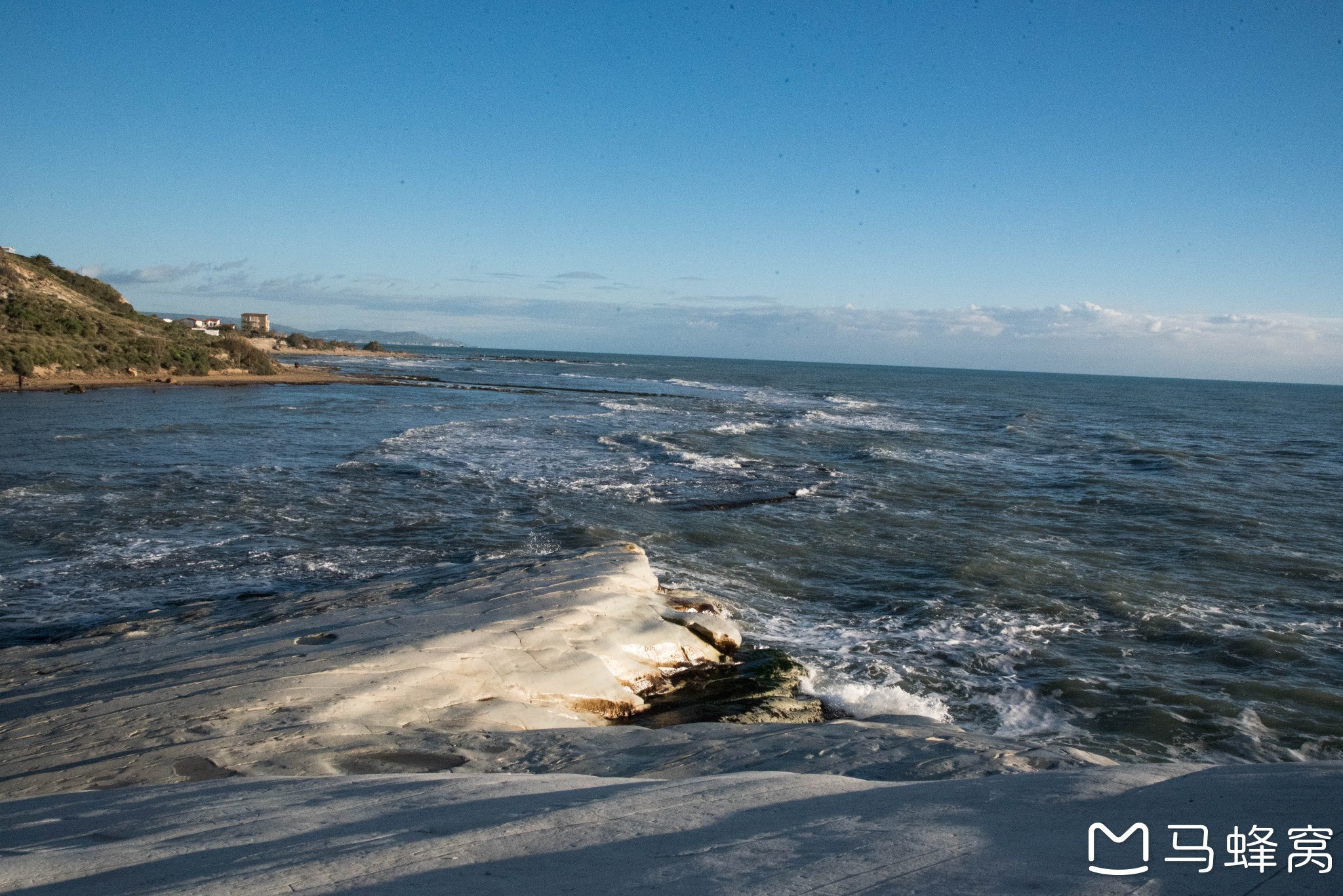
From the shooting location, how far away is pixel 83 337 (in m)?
45.7

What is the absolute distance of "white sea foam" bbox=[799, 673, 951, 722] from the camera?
7.49 meters

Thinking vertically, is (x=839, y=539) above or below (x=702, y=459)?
below

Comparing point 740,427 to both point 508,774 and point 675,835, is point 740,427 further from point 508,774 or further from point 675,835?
point 675,835

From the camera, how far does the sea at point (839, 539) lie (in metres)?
8.36

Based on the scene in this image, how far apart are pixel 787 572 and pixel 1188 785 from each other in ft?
29.4

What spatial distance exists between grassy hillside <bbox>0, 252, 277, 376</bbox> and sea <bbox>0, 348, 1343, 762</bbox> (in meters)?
12.9

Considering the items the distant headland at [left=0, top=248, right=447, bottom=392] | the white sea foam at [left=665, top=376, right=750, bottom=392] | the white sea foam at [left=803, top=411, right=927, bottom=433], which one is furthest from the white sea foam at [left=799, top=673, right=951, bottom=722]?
the white sea foam at [left=665, top=376, right=750, bottom=392]

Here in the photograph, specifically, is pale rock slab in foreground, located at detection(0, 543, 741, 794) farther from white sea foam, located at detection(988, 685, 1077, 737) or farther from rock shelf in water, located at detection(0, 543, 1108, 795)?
white sea foam, located at detection(988, 685, 1077, 737)

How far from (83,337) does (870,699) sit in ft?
178

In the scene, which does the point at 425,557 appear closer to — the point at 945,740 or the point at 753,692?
the point at 753,692

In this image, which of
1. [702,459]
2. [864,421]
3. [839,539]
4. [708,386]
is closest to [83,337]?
[702,459]

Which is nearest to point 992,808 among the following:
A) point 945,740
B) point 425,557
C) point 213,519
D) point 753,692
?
point 945,740

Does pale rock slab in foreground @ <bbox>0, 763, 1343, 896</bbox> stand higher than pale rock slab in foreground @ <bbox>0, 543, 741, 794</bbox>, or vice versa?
pale rock slab in foreground @ <bbox>0, 763, 1343, 896</bbox>

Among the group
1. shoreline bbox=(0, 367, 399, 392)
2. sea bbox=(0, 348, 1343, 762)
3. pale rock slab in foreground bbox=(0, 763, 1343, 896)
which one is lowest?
sea bbox=(0, 348, 1343, 762)
